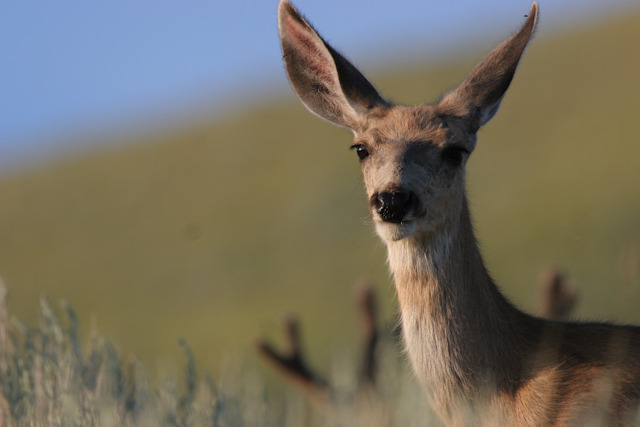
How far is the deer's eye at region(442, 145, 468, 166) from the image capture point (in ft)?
18.2

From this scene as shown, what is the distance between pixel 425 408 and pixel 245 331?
3177 centimetres

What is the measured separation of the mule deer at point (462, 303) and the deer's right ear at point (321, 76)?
17 millimetres

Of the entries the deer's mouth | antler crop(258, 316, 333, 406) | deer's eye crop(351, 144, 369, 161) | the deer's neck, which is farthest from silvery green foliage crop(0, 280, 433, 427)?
antler crop(258, 316, 333, 406)

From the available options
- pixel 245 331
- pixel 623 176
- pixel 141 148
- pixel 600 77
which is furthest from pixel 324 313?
pixel 141 148

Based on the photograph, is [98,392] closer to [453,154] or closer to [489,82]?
[453,154]

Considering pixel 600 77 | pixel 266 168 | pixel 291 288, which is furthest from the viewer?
pixel 266 168

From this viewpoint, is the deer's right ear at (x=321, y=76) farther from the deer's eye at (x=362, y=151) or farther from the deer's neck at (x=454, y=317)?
the deer's neck at (x=454, y=317)

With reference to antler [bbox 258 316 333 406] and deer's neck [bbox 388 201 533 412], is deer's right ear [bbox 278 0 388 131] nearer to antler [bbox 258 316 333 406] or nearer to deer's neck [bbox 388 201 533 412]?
deer's neck [bbox 388 201 533 412]

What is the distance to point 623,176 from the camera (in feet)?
114

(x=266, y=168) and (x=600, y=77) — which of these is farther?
(x=266, y=168)

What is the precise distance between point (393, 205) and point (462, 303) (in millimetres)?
618

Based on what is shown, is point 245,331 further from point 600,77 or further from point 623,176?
point 600,77

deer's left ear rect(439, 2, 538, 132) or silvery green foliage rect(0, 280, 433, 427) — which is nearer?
silvery green foliage rect(0, 280, 433, 427)

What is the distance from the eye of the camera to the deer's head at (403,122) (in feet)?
17.1
